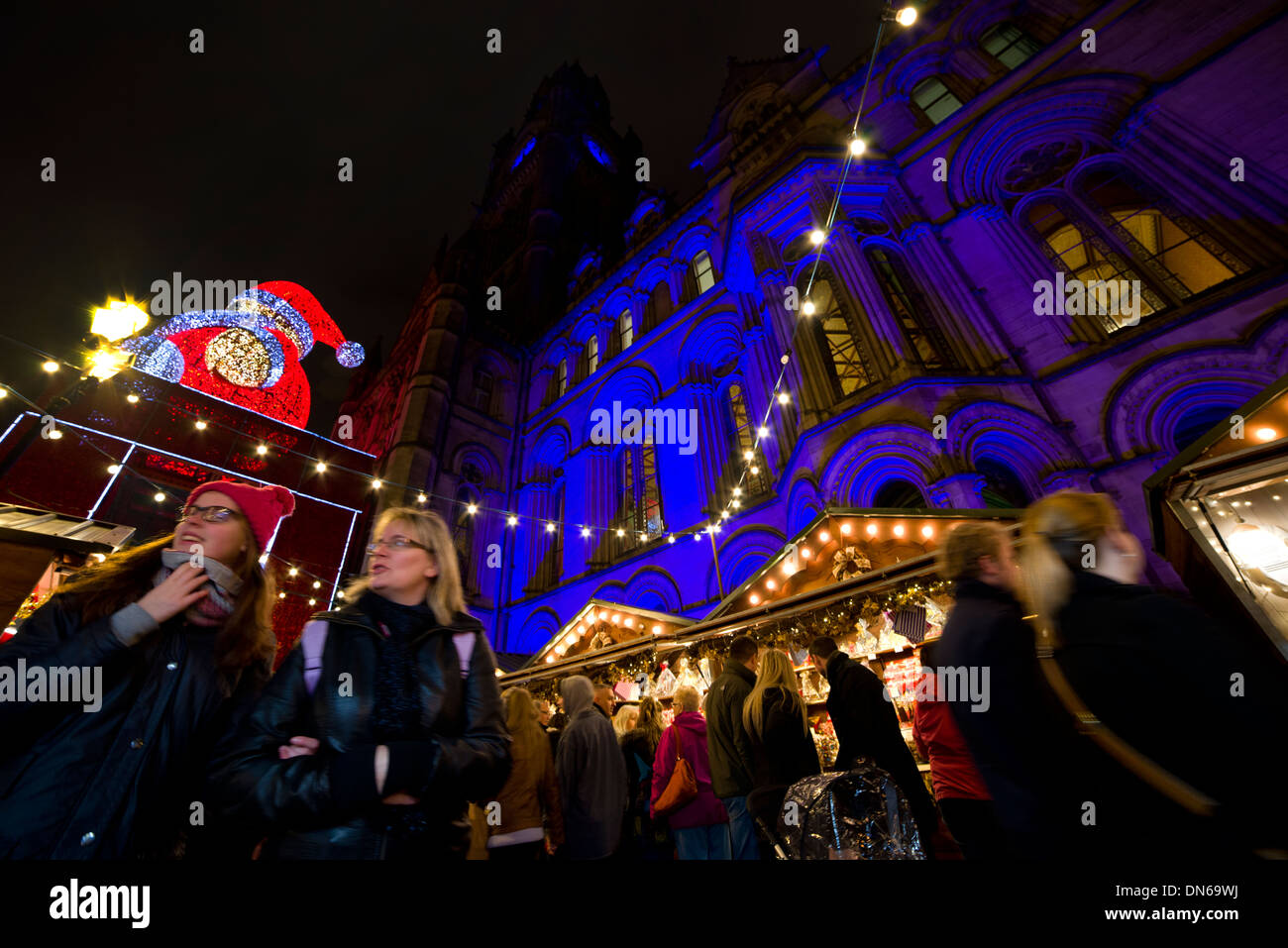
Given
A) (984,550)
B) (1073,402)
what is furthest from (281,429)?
(1073,402)

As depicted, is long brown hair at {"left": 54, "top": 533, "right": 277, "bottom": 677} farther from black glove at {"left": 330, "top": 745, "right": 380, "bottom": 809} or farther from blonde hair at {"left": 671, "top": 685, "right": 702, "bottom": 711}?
blonde hair at {"left": 671, "top": 685, "right": 702, "bottom": 711}

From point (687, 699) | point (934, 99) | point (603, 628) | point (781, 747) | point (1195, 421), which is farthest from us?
point (934, 99)

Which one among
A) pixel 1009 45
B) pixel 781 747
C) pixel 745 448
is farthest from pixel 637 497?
pixel 1009 45

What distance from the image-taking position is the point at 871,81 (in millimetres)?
12906

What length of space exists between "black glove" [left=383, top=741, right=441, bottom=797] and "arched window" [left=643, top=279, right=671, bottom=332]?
54.3ft

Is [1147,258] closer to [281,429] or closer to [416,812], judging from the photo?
[416,812]

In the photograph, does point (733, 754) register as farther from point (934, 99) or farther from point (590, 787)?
point (934, 99)

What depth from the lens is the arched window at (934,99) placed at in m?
11.7

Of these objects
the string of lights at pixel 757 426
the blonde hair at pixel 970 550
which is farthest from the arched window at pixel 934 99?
the blonde hair at pixel 970 550

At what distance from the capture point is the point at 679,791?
407 centimetres

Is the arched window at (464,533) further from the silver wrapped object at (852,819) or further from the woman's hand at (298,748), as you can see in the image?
the woman's hand at (298,748)

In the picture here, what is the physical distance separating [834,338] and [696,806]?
398 inches

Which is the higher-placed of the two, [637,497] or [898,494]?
[637,497]

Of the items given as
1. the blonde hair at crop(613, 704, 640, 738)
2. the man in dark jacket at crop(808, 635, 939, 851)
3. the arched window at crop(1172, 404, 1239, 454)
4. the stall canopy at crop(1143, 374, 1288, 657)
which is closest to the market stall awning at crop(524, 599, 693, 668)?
the blonde hair at crop(613, 704, 640, 738)
